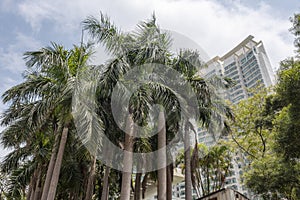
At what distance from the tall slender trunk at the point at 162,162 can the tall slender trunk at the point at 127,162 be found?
1.29 m

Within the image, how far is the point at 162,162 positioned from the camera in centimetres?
853

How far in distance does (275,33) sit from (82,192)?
1410 cm

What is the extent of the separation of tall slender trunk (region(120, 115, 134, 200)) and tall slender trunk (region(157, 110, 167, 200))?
1290mm

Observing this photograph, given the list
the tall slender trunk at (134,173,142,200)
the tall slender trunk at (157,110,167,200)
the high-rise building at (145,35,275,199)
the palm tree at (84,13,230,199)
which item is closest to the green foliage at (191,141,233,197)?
the tall slender trunk at (134,173,142,200)

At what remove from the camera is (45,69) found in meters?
8.57

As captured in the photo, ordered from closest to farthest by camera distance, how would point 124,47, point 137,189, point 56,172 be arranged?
point 56,172 → point 124,47 → point 137,189

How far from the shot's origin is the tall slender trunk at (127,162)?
7.30 meters

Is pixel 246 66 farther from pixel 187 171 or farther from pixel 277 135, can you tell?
pixel 187 171

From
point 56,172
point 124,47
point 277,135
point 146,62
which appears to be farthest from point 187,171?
point 124,47

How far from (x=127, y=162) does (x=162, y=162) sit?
1530mm

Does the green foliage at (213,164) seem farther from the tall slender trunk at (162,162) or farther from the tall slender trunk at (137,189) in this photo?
the tall slender trunk at (162,162)

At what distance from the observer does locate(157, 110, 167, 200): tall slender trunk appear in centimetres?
804

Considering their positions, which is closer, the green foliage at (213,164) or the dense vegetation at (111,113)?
the dense vegetation at (111,113)

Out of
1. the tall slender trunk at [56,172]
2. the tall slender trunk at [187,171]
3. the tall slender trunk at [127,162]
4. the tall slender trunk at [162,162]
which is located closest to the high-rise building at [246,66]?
the tall slender trunk at [187,171]
